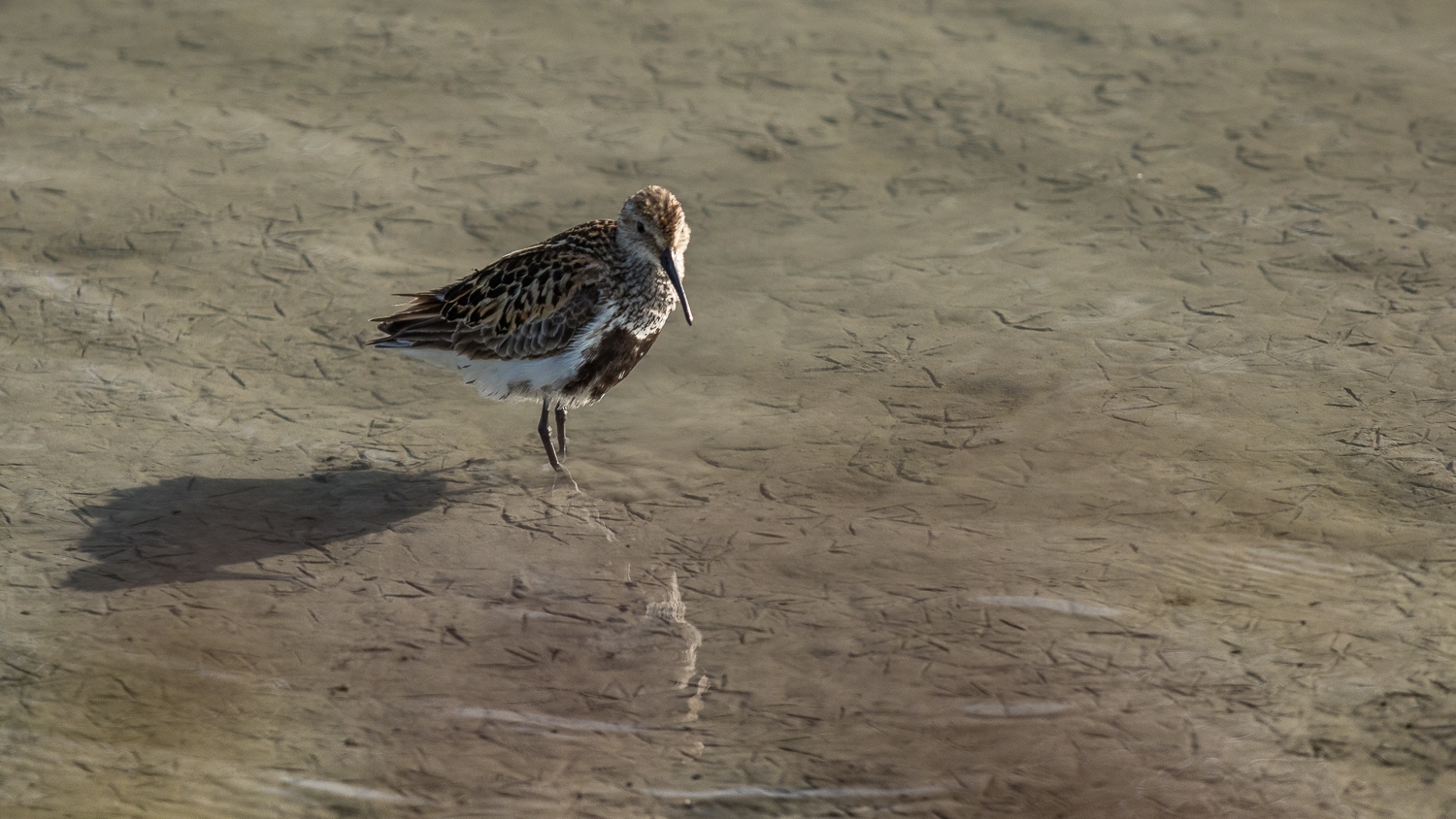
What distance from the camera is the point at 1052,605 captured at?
271 inches

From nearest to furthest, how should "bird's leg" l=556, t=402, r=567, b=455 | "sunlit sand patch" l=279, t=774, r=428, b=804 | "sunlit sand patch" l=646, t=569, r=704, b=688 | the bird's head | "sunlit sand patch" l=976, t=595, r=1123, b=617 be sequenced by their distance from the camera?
1. "sunlit sand patch" l=279, t=774, r=428, b=804
2. "sunlit sand patch" l=646, t=569, r=704, b=688
3. "sunlit sand patch" l=976, t=595, r=1123, b=617
4. the bird's head
5. "bird's leg" l=556, t=402, r=567, b=455

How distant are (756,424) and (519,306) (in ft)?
4.83

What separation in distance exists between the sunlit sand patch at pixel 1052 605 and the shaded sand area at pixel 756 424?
0.10 ft

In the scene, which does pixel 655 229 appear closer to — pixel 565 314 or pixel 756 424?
pixel 565 314

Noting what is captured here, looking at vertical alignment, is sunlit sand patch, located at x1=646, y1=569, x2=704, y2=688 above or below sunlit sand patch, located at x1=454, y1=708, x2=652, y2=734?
above

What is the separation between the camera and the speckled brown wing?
7832mm

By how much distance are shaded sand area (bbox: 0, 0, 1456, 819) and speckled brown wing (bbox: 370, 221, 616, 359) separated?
0.65 meters

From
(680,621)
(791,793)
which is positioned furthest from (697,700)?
(791,793)

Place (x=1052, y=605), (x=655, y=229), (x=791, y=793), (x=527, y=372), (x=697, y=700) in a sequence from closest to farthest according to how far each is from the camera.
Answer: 1. (x=791, y=793)
2. (x=697, y=700)
3. (x=1052, y=605)
4. (x=655, y=229)
5. (x=527, y=372)

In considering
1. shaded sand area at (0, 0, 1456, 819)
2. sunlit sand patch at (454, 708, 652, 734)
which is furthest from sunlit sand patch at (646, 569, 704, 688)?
sunlit sand patch at (454, 708, 652, 734)

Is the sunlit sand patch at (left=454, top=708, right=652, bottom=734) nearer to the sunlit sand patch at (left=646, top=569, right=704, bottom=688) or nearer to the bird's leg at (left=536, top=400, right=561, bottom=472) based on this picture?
the sunlit sand patch at (left=646, top=569, right=704, bottom=688)

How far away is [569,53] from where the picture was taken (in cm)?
1233

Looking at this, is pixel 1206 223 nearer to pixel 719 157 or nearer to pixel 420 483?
pixel 719 157

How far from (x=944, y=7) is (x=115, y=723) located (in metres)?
9.30
